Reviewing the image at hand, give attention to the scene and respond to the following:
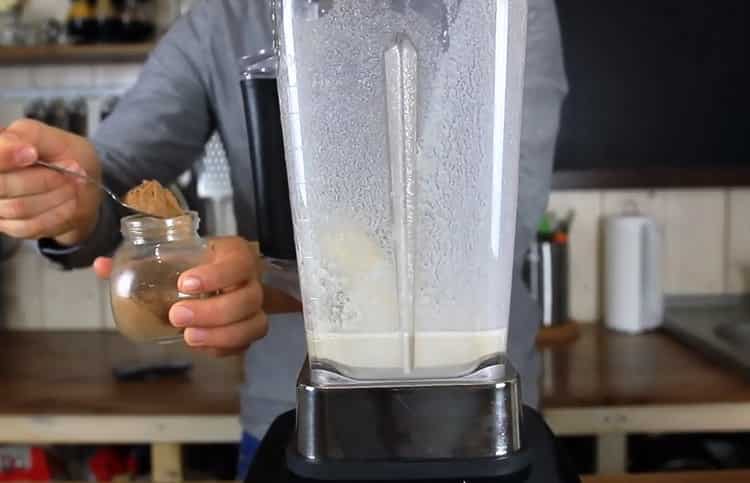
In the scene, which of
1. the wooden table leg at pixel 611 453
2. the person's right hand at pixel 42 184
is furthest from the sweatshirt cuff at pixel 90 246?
the wooden table leg at pixel 611 453

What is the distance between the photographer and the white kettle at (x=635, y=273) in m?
1.75

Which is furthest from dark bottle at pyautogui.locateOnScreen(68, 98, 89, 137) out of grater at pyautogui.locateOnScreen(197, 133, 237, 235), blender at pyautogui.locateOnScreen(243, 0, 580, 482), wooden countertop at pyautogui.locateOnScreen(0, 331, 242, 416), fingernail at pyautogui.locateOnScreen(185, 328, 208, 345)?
blender at pyautogui.locateOnScreen(243, 0, 580, 482)

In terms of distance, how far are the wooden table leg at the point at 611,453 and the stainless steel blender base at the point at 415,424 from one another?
887 millimetres

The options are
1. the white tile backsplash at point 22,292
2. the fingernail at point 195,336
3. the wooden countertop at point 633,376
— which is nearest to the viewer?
the fingernail at point 195,336

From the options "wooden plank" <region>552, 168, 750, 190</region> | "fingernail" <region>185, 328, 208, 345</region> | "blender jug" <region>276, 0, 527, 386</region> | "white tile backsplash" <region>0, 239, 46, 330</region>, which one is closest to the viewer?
"blender jug" <region>276, 0, 527, 386</region>

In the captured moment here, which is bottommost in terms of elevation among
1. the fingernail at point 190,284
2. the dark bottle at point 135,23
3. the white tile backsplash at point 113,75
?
the fingernail at point 190,284

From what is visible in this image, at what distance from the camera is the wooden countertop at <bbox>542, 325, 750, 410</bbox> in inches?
53.9

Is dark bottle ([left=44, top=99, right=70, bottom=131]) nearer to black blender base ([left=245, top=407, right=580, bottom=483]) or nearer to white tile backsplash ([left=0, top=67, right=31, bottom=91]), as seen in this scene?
white tile backsplash ([left=0, top=67, right=31, bottom=91])

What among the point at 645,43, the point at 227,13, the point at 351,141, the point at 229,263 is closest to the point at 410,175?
the point at 351,141

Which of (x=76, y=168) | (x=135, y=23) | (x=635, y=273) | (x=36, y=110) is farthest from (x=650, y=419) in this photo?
(x=36, y=110)

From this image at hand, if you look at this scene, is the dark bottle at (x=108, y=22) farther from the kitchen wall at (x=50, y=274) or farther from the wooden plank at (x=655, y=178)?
the wooden plank at (x=655, y=178)

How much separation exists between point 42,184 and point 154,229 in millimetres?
114

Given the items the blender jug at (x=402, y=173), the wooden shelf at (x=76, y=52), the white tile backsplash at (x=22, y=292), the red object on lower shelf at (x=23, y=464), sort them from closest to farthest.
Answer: the blender jug at (x=402, y=173) → the red object on lower shelf at (x=23, y=464) → the wooden shelf at (x=76, y=52) → the white tile backsplash at (x=22, y=292)

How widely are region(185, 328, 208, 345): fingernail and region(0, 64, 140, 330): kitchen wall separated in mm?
1327
